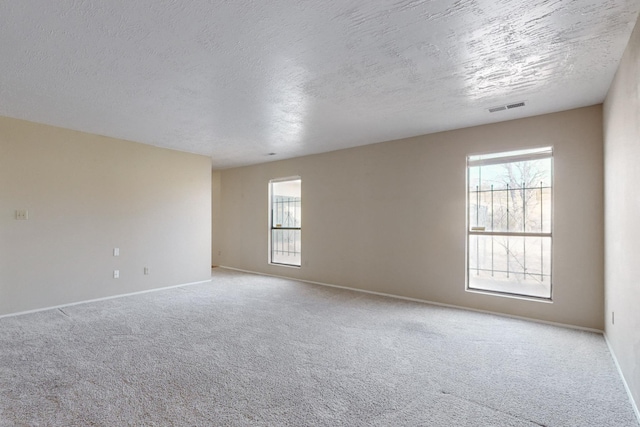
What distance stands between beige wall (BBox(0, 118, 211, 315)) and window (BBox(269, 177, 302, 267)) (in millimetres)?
1489

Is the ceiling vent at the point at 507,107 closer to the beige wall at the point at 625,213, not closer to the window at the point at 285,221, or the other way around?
the beige wall at the point at 625,213

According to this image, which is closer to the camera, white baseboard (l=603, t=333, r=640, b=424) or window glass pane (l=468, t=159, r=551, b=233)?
white baseboard (l=603, t=333, r=640, b=424)

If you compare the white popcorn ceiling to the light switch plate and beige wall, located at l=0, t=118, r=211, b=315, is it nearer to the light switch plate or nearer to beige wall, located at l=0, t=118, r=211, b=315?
beige wall, located at l=0, t=118, r=211, b=315

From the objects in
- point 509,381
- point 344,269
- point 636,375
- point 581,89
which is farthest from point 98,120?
point 636,375

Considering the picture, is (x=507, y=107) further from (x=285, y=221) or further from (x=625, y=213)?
(x=285, y=221)

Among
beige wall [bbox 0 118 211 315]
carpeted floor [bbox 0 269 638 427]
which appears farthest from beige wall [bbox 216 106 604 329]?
beige wall [bbox 0 118 211 315]

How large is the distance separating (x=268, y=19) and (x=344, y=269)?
4.48m

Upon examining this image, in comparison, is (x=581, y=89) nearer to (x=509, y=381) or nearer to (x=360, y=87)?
(x=360, y=87)

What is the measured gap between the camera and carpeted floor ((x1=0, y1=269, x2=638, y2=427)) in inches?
81.6

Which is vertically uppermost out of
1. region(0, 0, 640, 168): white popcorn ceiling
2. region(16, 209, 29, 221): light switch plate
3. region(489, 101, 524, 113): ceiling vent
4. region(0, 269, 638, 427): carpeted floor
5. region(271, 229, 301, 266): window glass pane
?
region(0, 0, 640, 168): white popcorn ceiling

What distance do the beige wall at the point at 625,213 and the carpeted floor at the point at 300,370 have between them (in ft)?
0.99

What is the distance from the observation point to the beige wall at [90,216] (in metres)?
4.17

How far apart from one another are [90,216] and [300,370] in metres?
4.08

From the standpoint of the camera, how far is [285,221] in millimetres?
7082
